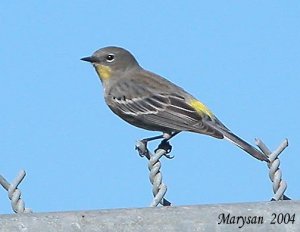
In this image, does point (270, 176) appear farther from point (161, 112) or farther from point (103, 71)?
point (103, 71)

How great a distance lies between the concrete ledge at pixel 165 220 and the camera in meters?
3.12

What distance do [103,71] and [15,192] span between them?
20.4ft

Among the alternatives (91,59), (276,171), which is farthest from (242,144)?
(91,59)

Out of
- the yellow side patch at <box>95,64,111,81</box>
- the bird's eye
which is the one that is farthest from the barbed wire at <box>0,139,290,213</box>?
the bird's eye

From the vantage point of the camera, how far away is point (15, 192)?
3.65 metres

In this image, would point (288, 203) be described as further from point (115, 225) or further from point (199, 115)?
point (199, 115)

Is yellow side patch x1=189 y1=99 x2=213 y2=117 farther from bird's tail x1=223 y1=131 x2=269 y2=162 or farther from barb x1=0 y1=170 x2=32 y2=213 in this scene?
barb x1=0 y1=170 x2=32 y2=213

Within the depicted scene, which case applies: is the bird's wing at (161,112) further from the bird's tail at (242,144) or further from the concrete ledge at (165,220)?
the concrete ledge at (165,220)

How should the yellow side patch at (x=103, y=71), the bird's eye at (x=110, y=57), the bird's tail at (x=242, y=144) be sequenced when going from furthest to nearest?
1. the bird's eye at (x=110, y=57)
2. the yellow side patch at (x=103, y=71)
3. the bird's tail at (x=242, y=144)

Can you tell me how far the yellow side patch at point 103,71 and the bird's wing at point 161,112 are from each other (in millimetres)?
616

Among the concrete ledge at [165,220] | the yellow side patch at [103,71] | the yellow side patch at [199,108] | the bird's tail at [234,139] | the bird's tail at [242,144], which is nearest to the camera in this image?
the concrete ledge at [165,220]

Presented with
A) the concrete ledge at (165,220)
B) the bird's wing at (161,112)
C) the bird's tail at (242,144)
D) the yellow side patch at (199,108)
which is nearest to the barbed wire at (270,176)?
the concrete ledge at (165,220)

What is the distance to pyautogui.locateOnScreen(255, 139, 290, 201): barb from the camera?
3.58 metres

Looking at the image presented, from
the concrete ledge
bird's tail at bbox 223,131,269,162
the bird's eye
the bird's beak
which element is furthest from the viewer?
the bird's eye
